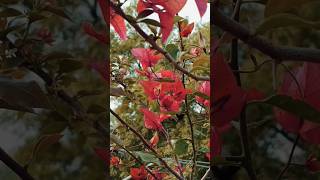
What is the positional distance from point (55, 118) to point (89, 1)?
26 centimetres

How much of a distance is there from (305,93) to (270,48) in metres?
0.18

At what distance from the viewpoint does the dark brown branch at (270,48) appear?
13.3 inches

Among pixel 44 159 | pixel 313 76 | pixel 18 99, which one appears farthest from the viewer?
pixel 44 159

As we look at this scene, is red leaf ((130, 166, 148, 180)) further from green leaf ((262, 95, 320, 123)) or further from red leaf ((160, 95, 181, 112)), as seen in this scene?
green leaf ((262, 95, 320, 123))

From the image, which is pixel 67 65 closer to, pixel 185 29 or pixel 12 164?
pixel 12 164

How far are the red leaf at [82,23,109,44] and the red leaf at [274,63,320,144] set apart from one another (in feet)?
1.20

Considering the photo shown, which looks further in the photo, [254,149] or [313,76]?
[254,149]

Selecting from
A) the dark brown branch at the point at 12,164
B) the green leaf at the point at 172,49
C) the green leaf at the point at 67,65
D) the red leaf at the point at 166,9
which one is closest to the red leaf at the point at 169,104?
the green leaf at the point at 172,49

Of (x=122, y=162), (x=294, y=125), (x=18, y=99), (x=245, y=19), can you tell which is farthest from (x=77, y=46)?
(x=122, y=162)

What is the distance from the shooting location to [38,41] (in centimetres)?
62

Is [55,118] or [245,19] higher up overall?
[245,19]

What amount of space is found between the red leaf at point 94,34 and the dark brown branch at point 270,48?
0.40 meters

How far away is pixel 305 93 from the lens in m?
0.52

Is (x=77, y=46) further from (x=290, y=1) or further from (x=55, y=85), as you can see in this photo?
(x=290, y=1)
